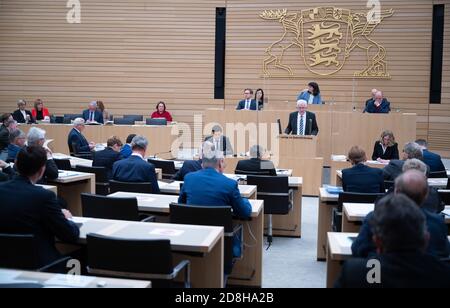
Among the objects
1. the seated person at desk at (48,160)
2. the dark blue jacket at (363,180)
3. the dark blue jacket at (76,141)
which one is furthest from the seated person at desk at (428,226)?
the dark blue jacket at (76,141)

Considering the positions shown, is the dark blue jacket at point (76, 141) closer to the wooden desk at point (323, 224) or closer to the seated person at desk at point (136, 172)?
the seated person at desk at point (136, 172)

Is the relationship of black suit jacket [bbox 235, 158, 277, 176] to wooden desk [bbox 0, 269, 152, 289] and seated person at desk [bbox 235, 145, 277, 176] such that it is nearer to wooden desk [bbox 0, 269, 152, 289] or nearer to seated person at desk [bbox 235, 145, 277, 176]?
seated person at desk [bbox 235, 145, 277, 176]

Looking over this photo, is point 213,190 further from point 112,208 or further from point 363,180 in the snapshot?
point 363,180

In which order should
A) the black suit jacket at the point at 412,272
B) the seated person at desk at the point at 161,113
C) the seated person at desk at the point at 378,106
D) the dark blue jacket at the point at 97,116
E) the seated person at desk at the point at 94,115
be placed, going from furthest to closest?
the seated person at desk at the point at 161,113
the dark blue jacket at the point at 97,116
the seated person at desk at the point at 94,115
the seated person at desk at the point at 378,106
the black suit jacket at the point at 412,272

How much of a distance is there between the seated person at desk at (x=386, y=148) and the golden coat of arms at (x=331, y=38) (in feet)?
19.7

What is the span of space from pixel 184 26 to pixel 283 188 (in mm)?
→ 10032

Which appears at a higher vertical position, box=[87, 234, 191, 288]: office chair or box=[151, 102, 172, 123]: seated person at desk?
box=[151, 102, 172, 123]: seated person at desk

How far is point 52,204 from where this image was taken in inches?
124

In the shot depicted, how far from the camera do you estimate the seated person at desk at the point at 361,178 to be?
5281 mm

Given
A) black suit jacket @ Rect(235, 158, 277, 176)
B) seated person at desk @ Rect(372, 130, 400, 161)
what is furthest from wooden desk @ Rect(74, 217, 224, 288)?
seated person at desk @ Rect(372, 130, 400, 161)

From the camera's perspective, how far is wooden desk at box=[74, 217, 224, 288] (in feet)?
10.2

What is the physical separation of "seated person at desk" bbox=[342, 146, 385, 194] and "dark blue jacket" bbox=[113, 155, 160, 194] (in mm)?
1981

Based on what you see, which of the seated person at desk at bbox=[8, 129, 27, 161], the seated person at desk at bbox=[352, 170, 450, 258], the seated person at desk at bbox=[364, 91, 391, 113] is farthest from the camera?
the seated person at desk at bbox=[364, 91, 391, 113]
